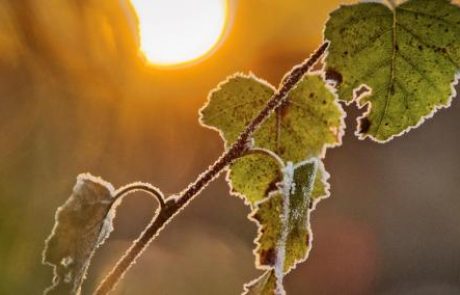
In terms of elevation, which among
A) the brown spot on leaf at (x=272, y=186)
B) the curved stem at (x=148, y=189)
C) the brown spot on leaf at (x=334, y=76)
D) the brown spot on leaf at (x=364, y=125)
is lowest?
the curved stem at (x=148, y=189)

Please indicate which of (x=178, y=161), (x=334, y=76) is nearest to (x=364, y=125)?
(x=334, y=76)

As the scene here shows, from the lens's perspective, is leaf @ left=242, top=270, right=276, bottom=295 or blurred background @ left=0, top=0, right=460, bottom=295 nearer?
leaf @ left=242, top=270, right=276, bottom=295

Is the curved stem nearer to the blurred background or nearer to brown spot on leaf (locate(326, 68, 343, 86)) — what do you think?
brown spot on leaf (locate(326, 68, 343, 86))

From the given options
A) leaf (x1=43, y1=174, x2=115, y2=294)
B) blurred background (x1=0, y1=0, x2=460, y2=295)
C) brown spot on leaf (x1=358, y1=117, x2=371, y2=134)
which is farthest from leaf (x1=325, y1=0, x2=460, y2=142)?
blurred background (x1=0, y1=0, x2=460, y2=295)

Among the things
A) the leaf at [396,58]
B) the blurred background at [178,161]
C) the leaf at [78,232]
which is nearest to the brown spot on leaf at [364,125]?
the leaf at [396,58]

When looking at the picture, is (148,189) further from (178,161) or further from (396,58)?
(178,161)

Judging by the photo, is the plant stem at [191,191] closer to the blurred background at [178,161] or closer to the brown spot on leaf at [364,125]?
the brown spot on leaf at [364,125]
